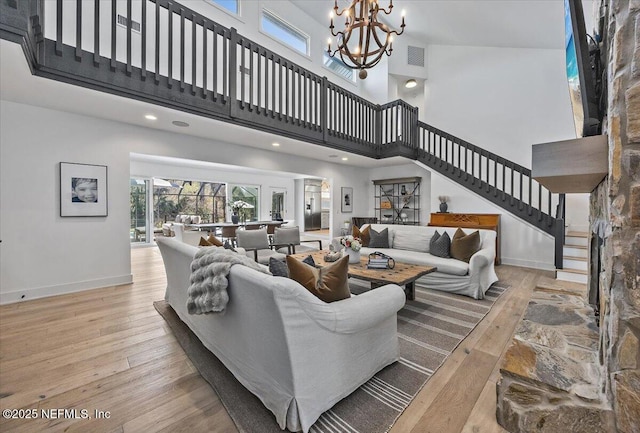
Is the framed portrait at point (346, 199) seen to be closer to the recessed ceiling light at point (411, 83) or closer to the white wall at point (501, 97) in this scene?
the white wall at point (501, 97)

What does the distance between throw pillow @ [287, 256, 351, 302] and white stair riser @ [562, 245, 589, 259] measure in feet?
13.7

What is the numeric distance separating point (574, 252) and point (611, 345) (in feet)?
12.2

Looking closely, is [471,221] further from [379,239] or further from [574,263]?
[379,239]

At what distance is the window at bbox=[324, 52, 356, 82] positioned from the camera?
25.1 ft

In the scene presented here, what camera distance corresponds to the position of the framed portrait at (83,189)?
11.9 feet

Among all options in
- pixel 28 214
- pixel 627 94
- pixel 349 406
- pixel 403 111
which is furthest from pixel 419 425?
pixel 403 111

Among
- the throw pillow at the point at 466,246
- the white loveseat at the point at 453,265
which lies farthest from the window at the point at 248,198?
the throw pillow at the point at 466,246

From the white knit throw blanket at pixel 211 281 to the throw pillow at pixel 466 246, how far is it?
3135 millimetres

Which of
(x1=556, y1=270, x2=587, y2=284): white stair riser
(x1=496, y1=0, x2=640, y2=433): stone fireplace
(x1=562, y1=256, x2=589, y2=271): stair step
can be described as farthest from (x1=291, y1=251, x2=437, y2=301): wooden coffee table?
(x1=562, y1=256, x2=589, y2=271): stair step

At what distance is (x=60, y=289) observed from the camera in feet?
11.8

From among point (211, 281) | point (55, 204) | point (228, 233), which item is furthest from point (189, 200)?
point (211, 281)

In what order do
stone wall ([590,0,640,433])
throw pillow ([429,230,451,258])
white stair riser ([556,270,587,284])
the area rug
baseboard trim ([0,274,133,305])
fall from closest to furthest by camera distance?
stone wall ([590,0,640,433]), the area rug, baseboard trim ([0,274,133,305]), white stair riser ([556,270,587,284]), throw pillow ([429,230,451,258])

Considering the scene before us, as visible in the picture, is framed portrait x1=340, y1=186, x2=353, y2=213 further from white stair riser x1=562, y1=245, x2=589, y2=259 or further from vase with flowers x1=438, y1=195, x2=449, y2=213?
white stair riser x1=562, y1=245, x2=589, y2=259

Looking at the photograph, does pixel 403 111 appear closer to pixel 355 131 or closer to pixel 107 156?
pixel 355 131
